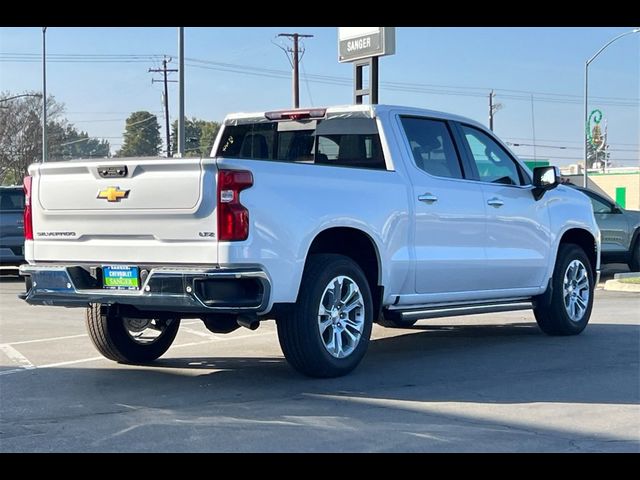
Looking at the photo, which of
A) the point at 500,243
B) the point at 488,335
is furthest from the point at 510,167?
the point at 488,335

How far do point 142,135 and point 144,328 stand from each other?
66.5 meters

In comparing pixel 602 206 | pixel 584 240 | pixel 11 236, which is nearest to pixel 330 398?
pixel 584 240

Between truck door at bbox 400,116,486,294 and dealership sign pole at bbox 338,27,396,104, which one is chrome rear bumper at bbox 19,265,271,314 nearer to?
truck door at bbox 400,116,486,294

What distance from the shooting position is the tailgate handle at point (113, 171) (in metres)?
7.09

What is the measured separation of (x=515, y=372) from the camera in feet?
26.0

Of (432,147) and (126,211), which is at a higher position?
(432,147)

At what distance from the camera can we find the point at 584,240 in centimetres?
1050

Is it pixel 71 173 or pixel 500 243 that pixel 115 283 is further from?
pixel 500 243

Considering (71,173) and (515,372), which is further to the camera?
(515,372)

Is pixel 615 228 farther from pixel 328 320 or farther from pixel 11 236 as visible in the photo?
pixel 328 320

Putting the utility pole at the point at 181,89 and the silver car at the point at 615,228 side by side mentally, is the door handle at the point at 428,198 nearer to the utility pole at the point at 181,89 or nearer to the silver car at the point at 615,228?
the silver car at the point at 615,228

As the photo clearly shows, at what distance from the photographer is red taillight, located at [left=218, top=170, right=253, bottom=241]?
6.71 m

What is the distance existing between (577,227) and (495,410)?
13.7 ft

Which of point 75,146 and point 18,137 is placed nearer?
point 18,137
